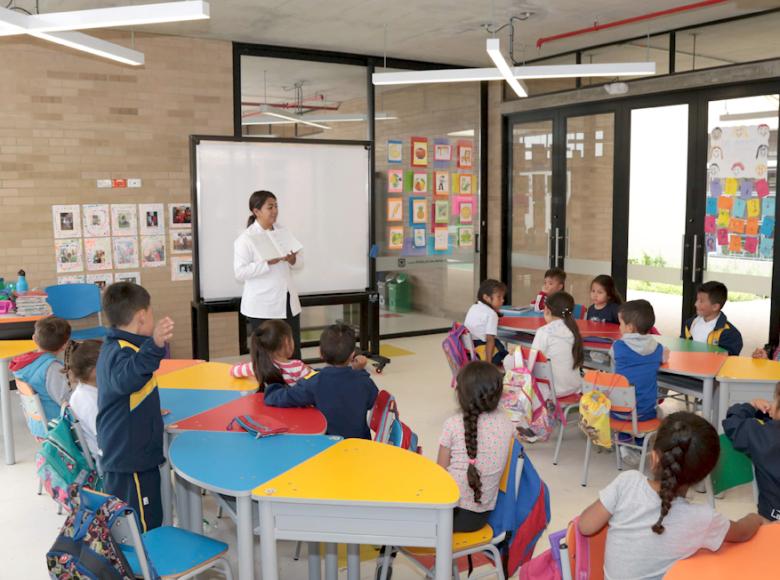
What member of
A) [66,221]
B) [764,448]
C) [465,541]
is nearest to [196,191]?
[66,221]

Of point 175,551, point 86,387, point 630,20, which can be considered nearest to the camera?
point 175,551

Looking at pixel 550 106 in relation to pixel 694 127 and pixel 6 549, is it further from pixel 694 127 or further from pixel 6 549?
pixel 6 549

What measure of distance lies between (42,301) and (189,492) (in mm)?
3499

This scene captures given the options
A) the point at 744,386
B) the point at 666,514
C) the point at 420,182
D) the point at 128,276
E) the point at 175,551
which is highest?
the point at 420,182

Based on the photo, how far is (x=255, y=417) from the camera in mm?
3096

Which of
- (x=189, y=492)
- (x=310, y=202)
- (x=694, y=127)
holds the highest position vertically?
(x=694, y=127)

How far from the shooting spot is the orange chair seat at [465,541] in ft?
Answer: 8.76

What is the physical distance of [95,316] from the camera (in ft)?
23.2

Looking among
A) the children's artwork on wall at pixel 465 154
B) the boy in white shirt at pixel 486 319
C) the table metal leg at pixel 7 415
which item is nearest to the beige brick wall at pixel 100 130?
the table metal leg at pixel 7 415

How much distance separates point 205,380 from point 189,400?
1.25 ft

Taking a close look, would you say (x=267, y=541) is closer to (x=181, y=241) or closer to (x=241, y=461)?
(x=241, y=461)

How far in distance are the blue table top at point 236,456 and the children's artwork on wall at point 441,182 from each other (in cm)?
629

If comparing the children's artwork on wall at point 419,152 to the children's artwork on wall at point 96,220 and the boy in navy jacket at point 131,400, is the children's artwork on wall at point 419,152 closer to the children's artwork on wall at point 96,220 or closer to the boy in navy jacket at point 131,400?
the children's artwork on wall at point 96,220

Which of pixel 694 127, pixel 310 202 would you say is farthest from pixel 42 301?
pixel 694 127
